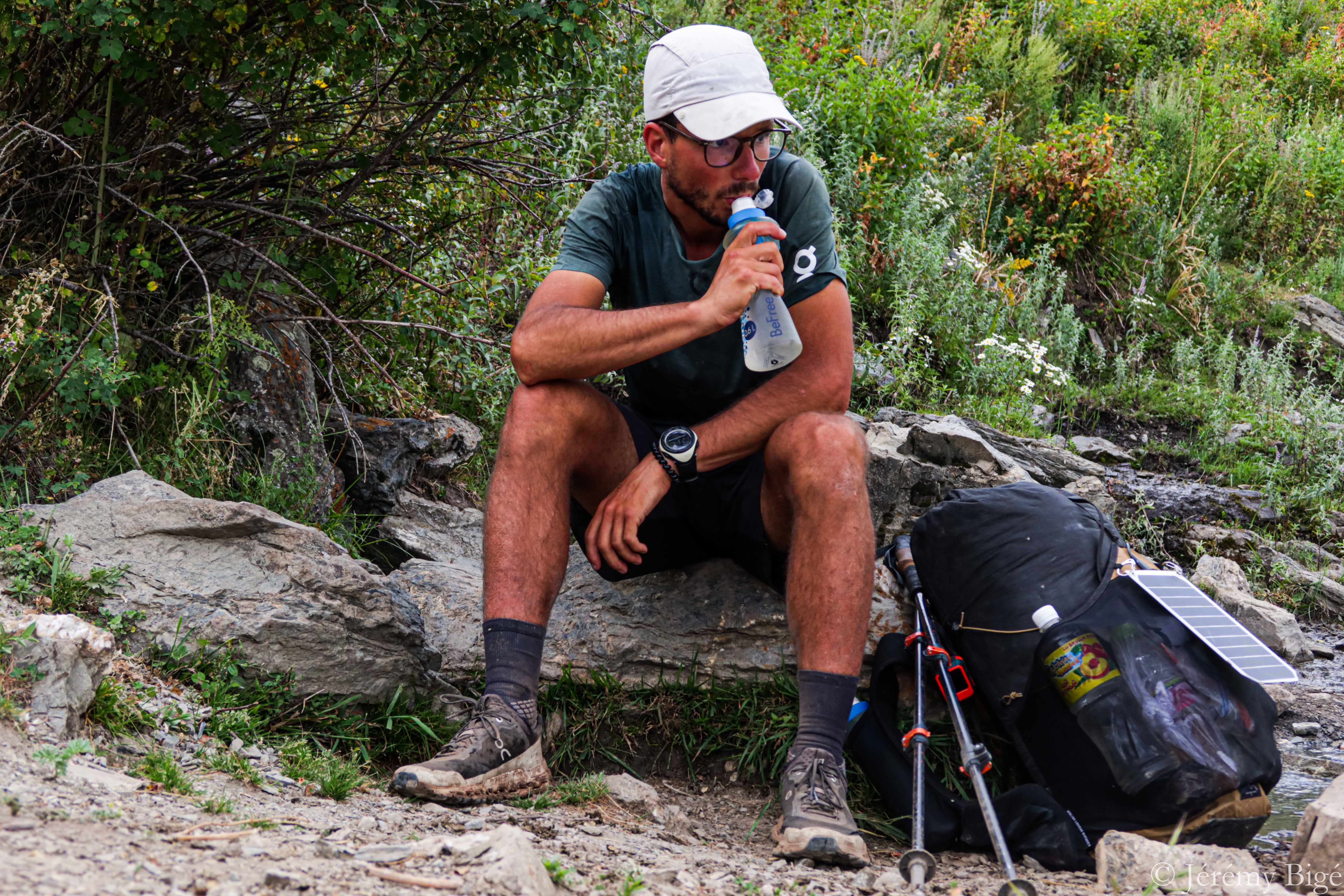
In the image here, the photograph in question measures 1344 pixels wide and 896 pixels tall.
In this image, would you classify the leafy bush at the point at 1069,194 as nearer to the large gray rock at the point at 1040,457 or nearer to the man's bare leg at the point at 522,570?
the large gray rock at the point at 1040,457

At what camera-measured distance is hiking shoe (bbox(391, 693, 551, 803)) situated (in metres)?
2.52

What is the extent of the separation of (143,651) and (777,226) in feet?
6.79

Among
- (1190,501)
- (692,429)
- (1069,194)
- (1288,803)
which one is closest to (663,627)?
(692,429)

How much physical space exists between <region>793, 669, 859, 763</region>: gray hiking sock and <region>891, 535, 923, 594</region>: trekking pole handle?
658 millimetres

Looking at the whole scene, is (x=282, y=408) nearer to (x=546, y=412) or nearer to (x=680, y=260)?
(x=546, y=412)

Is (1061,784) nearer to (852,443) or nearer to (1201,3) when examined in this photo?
(852,443)

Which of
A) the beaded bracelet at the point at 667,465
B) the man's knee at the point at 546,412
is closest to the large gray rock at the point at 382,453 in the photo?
the man's knee at the point at 546,412

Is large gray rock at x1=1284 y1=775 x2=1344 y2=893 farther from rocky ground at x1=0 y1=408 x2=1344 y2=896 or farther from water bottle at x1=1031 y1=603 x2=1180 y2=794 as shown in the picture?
water bottle at x1=1031 y1=603 x2=1180 y2=794

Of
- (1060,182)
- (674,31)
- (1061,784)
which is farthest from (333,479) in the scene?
(1060,182)

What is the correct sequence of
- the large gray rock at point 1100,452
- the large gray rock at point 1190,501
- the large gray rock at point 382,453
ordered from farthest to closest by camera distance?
1. the large gray rock at point 1100,452
2. the large gray rock at point 1190,501
3. the large gray rock at point 382,453

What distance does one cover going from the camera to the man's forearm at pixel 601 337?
2.89 meters

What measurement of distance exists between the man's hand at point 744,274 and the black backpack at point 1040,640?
3.29ft

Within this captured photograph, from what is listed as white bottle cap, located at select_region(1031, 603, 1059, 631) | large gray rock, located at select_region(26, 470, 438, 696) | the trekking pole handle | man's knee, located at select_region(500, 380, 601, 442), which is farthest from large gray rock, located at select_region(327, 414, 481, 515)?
white bottle cap, located at select_region(1031, 603, 1059, 631)

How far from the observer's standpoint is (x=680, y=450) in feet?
10.0
